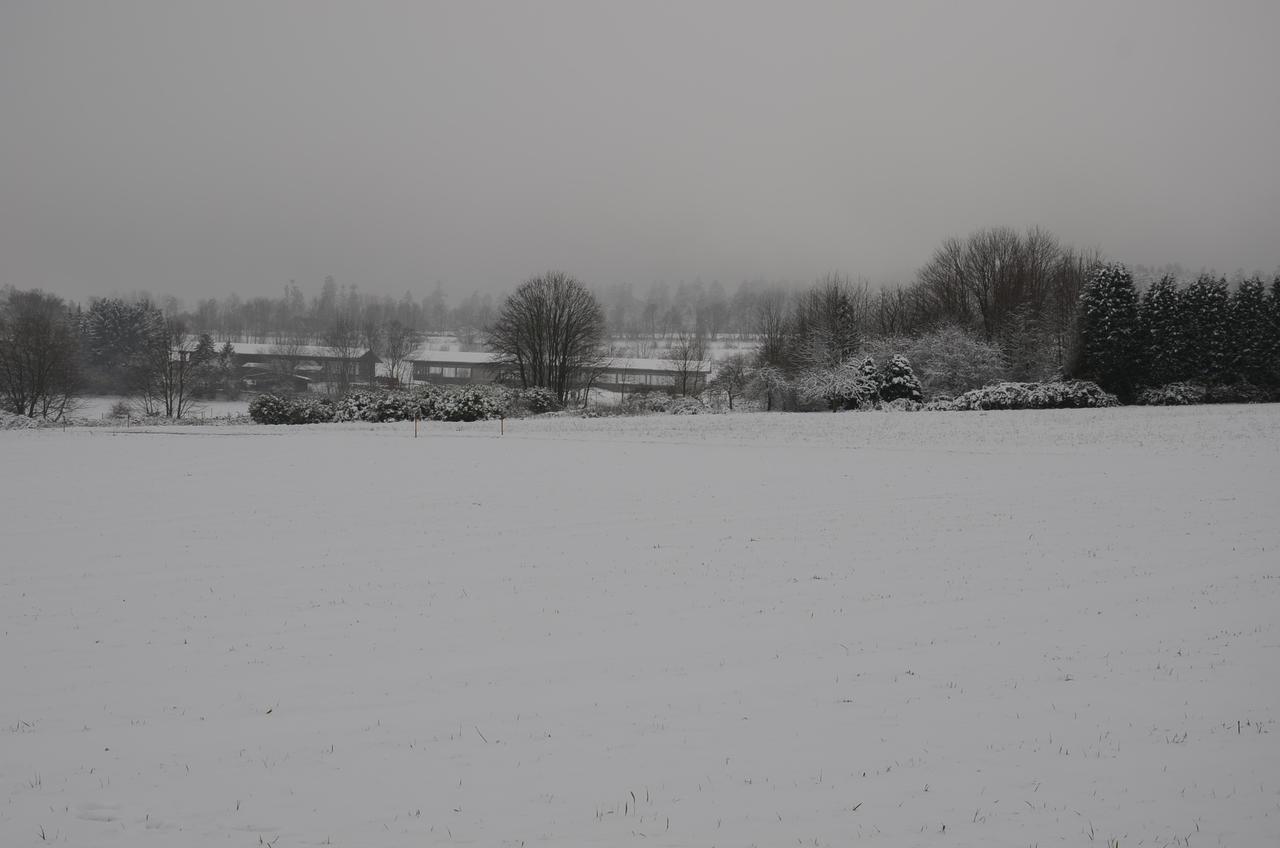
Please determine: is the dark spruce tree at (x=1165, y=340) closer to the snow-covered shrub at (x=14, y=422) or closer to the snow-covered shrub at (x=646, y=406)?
the snow-covered shrub at (x=646, y=406)

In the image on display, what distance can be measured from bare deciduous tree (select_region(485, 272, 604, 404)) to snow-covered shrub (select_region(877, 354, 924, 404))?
2672 centimetres

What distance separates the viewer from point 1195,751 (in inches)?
224

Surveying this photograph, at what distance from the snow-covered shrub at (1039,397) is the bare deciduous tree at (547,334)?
32.5 metres

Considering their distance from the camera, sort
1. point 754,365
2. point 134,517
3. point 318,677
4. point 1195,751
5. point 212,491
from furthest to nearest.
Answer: point 754,365
point 212,491
point 134,517
point 318,677
point 1195,751

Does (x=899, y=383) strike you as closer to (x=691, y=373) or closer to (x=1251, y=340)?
(x=1251, y=340)

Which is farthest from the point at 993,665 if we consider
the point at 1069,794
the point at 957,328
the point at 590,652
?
the point at 957,328

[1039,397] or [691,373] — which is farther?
[691,373]

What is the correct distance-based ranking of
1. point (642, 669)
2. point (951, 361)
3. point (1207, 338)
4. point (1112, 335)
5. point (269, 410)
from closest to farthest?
point (642, 669)
point (1207, 338)
point (1112, 335)
point (269, 410)
point (951, 361)

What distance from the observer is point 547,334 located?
205ft

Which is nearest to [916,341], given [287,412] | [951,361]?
[951,361]

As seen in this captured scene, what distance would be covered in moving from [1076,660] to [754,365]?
5562 centimetres

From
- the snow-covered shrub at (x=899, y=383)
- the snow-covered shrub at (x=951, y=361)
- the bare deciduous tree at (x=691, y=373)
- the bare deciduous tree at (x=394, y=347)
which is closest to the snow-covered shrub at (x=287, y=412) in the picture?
the bare deciduous tree at (x=691, y=373)

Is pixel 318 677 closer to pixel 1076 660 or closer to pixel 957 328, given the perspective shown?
pixel 1076 660

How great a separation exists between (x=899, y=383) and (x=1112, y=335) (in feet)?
42.7
